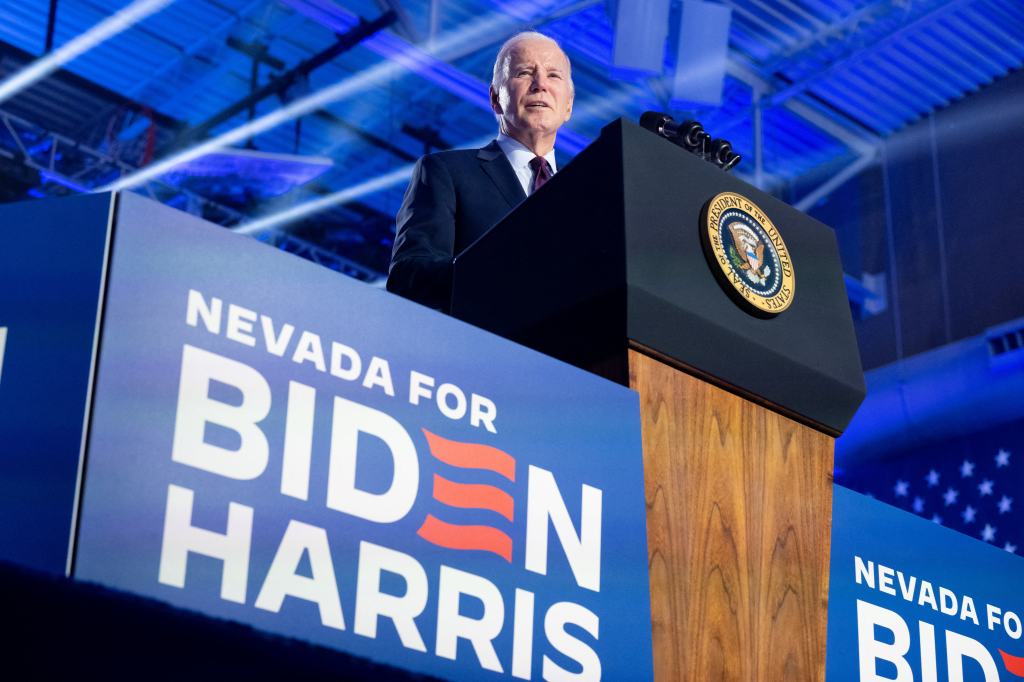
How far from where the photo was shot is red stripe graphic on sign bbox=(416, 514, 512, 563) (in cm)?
79

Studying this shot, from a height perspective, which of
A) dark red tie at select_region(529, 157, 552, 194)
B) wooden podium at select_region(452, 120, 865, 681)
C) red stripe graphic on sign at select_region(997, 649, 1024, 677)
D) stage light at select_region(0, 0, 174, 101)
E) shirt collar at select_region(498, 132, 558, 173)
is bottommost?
red stripe graphic on sign at select_region(997, 649, 1024, 677)

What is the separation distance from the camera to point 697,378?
1.00 m

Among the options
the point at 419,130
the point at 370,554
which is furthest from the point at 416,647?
the point at 419,130

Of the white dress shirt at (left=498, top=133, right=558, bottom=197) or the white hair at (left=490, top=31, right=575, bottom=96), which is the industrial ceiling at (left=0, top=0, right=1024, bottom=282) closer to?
the white hair at (left=490, top=31, right=575, bottom=96)

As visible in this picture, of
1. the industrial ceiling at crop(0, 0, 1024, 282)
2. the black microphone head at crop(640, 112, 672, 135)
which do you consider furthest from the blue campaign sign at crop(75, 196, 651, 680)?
the industrial ceiling at crop(0, 0, 1024, 282)

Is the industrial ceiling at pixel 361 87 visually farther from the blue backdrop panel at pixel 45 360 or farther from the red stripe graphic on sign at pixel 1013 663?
the blue backdrop panel at pixel 45 360

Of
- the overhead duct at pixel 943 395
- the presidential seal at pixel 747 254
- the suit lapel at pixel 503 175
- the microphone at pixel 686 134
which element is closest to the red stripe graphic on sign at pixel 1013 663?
the presidential seal at pixel 747 254

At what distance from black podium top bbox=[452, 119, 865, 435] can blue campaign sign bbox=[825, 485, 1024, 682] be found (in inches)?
4.0

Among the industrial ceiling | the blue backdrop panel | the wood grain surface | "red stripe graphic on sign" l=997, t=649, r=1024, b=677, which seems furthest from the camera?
the industrial ceiling

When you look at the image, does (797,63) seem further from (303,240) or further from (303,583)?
(303,583)

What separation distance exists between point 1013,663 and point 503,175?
2.31 ft

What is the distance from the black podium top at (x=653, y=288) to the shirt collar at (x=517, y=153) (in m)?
0.41

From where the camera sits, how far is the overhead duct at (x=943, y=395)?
653 centimetres

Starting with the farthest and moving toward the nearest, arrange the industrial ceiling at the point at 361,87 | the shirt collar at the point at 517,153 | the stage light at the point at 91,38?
the stage light at the point at 91,38 → the industrial ceiling at the point at 361,87 → the shirt collar at the point at 517,153
